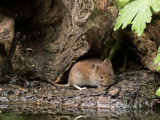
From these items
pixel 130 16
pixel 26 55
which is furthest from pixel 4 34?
pixel 130 16

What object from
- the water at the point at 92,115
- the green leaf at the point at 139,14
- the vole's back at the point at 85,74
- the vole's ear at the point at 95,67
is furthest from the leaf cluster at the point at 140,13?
the vole's back at the point at 85,74

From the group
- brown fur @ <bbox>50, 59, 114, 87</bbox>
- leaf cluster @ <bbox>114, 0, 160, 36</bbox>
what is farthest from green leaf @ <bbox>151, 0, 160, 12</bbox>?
brown fur @ <bbox>50, 59, 114, 87</bbox>

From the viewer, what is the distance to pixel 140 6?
194 inches

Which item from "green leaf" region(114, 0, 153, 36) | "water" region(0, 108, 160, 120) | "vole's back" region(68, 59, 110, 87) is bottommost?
"water" region(0, 108, 160, 120)

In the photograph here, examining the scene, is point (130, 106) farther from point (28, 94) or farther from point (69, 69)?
point (28, 94)

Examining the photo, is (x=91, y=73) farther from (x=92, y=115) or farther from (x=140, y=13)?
(x=140, y=13)

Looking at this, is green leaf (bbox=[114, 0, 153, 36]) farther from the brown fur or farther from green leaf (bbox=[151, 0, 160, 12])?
the brown fur

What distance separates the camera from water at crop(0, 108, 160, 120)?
4.98 m

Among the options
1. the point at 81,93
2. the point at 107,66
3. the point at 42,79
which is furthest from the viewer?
the point at 42,79

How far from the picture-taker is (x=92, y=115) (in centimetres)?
518

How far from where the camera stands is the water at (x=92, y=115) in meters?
4.98

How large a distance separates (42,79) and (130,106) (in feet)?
8.04

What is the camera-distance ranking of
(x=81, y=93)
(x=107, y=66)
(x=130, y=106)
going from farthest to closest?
(x=107, y=66)
(x=81, y=93)
(x=130, y=106)

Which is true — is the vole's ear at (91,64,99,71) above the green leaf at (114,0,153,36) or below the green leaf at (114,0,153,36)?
below
